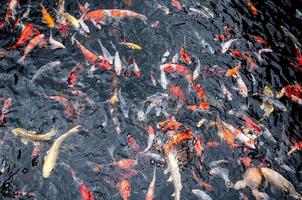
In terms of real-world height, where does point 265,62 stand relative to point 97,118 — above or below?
above

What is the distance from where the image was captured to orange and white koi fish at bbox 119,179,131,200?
505 centimetres

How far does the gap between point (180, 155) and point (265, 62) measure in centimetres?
269

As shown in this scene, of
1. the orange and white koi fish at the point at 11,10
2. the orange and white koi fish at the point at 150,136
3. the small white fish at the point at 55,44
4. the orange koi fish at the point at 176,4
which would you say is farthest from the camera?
the orange koi fish at the point at 176,4

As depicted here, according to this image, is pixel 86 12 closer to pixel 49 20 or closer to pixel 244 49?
pixel 49 20

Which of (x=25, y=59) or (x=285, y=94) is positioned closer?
(x=25, y=59)

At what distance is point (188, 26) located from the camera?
23.2 ft

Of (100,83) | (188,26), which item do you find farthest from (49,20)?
(188,26)

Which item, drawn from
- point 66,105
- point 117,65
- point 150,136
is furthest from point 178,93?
point 66,105

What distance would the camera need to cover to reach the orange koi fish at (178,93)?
6.04 m

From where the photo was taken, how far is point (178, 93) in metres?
6.10

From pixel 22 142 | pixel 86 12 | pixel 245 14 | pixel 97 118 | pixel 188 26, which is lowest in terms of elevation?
pixel 22 142

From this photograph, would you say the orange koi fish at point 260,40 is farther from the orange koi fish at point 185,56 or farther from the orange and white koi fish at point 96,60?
the orange and white koi fish at point 96,60

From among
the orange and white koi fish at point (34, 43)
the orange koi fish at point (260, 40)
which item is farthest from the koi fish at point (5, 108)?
the orange koi fish at point (260, 40)

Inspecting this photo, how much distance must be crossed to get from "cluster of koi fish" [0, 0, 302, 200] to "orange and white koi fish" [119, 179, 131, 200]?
1cm
